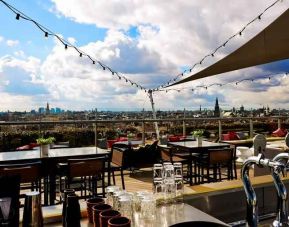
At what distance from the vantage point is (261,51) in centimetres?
588

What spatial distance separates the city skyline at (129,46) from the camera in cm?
711

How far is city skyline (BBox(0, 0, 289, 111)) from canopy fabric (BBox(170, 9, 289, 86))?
160mm

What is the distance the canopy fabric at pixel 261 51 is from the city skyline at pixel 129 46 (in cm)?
16

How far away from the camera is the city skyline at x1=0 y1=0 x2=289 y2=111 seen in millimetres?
7113

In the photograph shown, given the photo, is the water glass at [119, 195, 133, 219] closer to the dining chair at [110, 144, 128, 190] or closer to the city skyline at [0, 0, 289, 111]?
the dining chair at [110, 144, 128, 190]

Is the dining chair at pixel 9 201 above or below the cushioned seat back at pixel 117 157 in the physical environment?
above

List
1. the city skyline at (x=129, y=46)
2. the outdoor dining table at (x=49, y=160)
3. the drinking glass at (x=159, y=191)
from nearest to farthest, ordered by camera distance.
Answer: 1. the drinking glass at (x=159, y=191)
2. the outdoor dining table at (x=49, y=160)
3. the city skyline at (x=129, y=46)

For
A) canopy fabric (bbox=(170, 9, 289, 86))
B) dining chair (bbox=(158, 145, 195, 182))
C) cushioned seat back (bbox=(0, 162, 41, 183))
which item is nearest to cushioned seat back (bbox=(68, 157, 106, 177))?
cushioned seat back (bbox=(0, 162, 41, 183))

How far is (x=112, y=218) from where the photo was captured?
45.4 inches

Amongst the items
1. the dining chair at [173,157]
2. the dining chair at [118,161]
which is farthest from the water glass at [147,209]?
the dining chair at [173,157]

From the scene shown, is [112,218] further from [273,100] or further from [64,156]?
[273,100]

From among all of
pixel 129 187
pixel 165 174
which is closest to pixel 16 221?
pixel 165 174

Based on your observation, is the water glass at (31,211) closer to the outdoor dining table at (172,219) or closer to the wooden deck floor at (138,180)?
the outdoor dining table at (172,219)

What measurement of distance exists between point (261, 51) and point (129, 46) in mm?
9106
